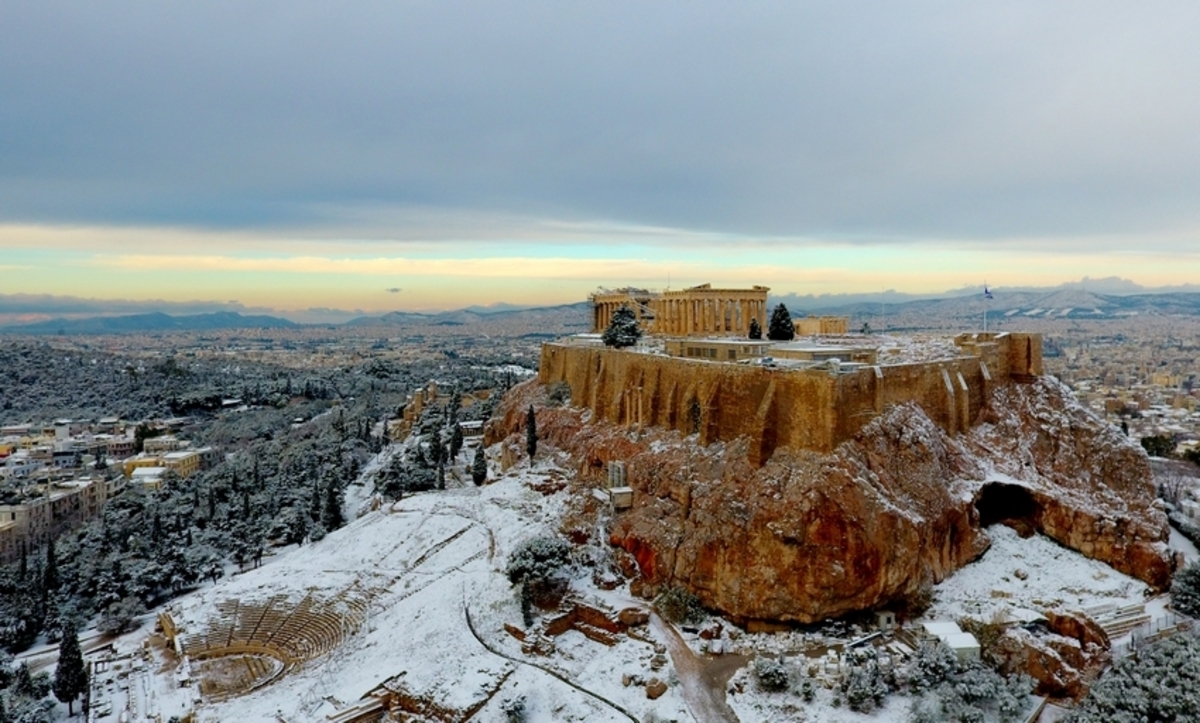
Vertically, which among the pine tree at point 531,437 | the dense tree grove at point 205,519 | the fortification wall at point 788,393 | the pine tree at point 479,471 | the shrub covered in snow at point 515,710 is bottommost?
the dense tree grove at point 205,519

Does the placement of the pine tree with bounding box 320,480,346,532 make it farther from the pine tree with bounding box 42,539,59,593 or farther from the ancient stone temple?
the ancient stone temple

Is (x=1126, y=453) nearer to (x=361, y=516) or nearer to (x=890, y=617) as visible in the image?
(x=890, y=617)

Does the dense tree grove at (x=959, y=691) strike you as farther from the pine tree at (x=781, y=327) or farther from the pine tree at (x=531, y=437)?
the pine tree at (x=531, y=437)

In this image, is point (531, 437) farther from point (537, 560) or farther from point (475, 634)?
point (475, 634)

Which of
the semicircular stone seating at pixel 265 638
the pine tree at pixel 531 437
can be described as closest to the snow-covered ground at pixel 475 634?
the semicircular stone seating at pixel 265 638

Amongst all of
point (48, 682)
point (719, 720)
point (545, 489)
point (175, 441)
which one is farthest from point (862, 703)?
point (175, 441)
